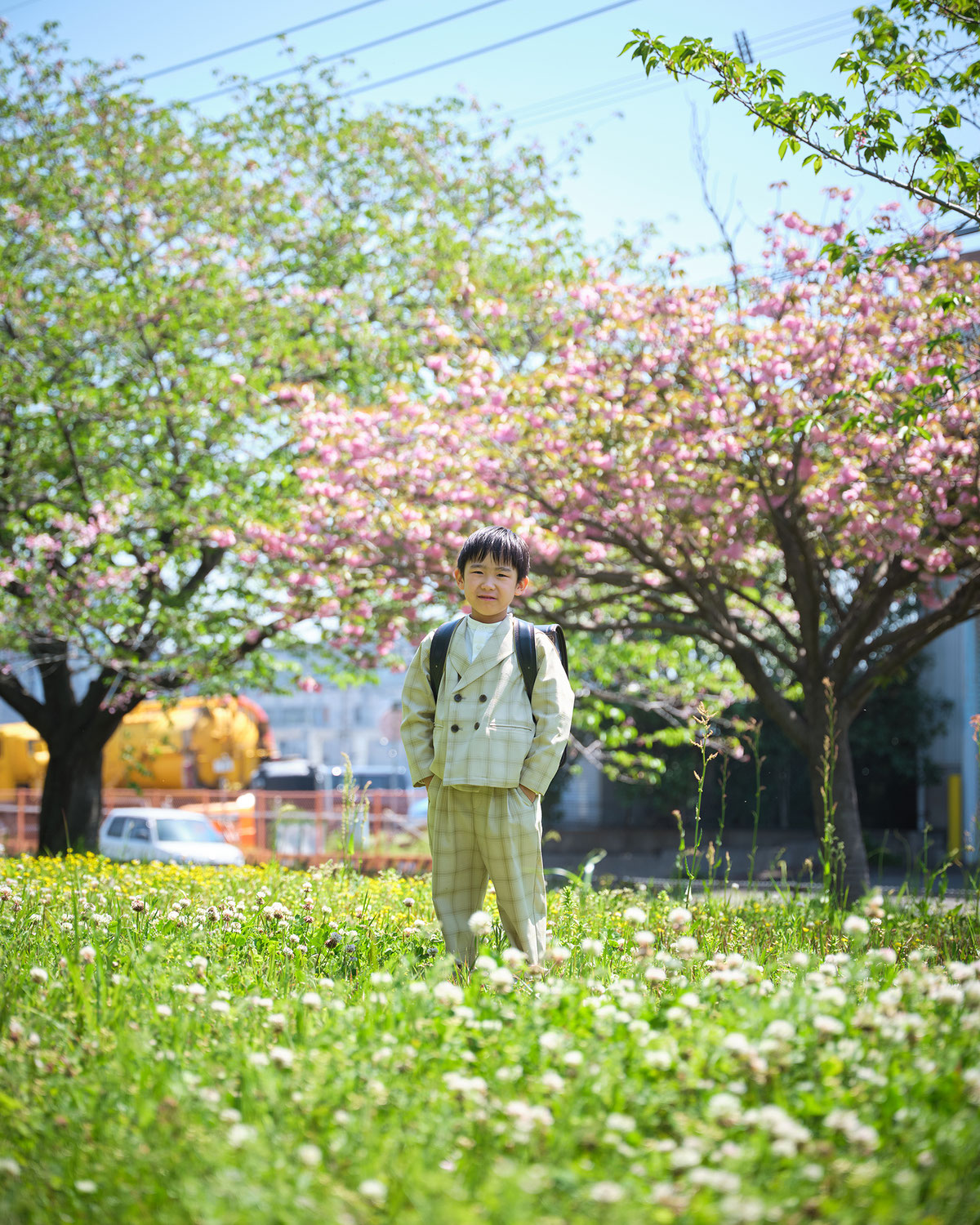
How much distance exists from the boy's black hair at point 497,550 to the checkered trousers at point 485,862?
807 mm

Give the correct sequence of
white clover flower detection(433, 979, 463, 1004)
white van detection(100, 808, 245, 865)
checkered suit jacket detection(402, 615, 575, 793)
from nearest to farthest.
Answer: white clover flower detection(433, 979, 463, 1004)
checkered suit jacket detection(402, 615, 575, 793)
white van detection(100, 808, 245, 865)

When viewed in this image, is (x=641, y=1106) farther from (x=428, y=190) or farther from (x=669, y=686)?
(x=428, y=190)

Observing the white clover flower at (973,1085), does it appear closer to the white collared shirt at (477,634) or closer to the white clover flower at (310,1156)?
the white clover flower at (310,1156)

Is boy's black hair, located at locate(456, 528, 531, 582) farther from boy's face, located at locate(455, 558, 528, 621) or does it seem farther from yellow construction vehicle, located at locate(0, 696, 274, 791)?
yellow construction vehicle, located at locate(0, 696, 274, 791)


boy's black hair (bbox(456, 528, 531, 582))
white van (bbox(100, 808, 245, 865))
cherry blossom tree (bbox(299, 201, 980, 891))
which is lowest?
white van (bbox(100, 808, 245, 865))

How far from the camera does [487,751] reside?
3.53m

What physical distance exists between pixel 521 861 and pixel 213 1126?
1689 millimetres

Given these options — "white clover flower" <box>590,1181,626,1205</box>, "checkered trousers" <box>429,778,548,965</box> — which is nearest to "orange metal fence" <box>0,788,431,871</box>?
"checkered trousers" <box>429,778,548,965</box>

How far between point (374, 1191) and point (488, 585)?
2332 millimetres

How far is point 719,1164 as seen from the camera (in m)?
1.86

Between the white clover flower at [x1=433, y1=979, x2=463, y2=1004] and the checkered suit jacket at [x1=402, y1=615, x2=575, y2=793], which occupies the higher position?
the checkered suit jacket at [x1=402, y1=615, x2=575, y2=793]

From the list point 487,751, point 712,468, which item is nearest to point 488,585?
point 487,751

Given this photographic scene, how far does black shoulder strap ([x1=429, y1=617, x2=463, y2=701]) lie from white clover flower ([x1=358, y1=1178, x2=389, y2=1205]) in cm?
213

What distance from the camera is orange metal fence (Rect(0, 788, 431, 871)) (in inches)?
520
